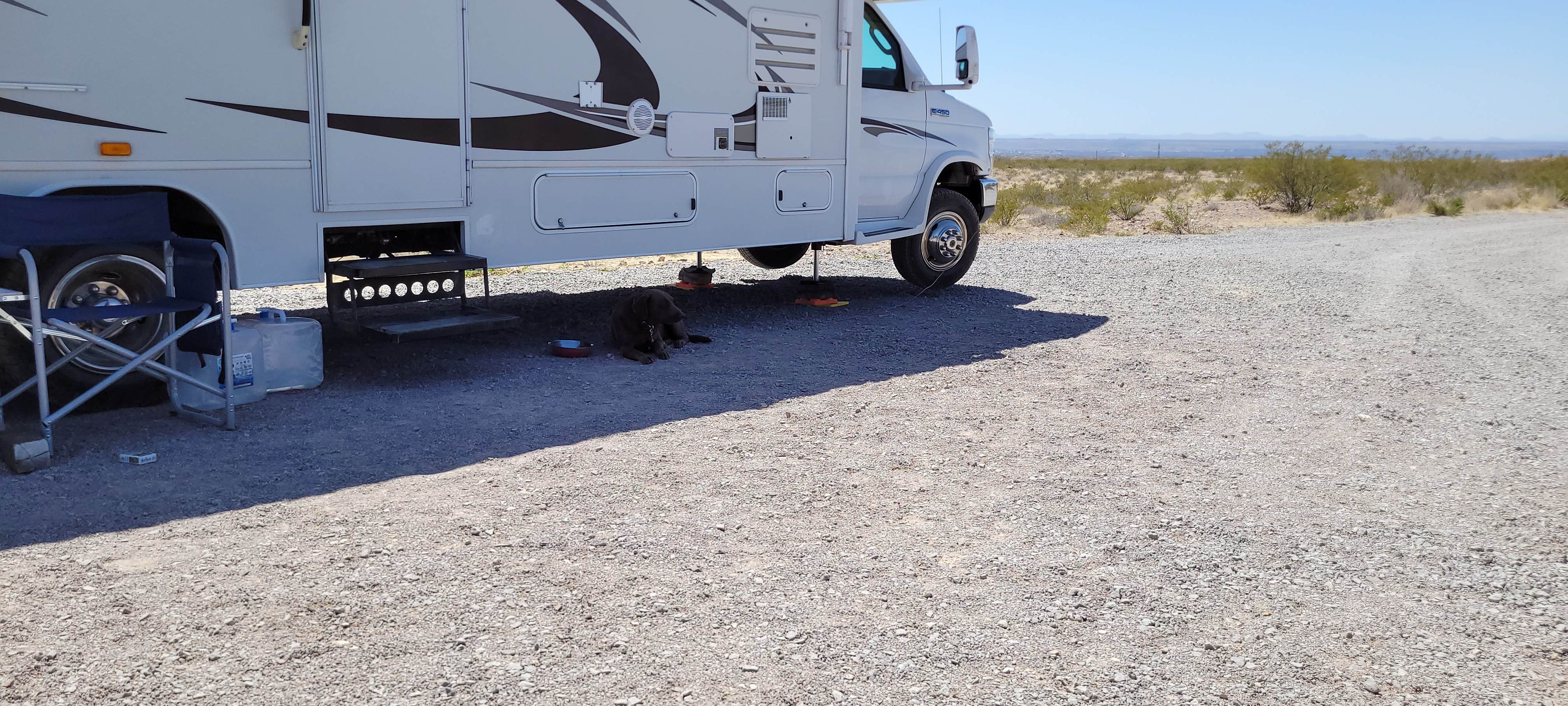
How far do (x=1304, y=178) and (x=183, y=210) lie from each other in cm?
2188

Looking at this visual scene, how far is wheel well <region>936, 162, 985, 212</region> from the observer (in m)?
9.45

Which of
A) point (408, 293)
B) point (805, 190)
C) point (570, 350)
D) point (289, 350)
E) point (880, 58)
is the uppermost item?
point (880, 58)

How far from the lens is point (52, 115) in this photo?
4781mm

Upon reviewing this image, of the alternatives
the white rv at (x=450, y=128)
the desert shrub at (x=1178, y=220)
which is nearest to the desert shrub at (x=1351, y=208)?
the desert shrub at (x=1178, y=220)

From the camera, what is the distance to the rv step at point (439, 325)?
5.75 m

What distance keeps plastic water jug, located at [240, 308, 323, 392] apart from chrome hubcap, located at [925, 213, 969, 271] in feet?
16.6

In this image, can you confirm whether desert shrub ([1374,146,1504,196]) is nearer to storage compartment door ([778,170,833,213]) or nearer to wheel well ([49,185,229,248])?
storage compartment door ([778,170,833,213])

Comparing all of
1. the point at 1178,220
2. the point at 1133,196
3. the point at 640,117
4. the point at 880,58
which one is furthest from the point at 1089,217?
the point at 640,117

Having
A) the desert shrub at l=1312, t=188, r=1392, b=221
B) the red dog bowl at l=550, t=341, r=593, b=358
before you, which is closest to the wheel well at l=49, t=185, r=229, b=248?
the red dog bowl at l=550, t=341, r=593, b=358

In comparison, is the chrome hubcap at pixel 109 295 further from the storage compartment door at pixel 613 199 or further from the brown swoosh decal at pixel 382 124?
the storage compartment door at pixel 613 199

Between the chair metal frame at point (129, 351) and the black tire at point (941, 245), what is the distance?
5363mm

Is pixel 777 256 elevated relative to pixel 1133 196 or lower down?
lower down

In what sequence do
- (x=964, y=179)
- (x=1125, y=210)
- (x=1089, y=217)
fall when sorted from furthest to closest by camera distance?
(x=1125, y=210) < (x=1089, y=217) < (x=964, y=179)

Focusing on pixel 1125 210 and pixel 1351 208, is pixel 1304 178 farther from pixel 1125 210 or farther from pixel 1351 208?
pixel 1125 210
